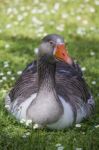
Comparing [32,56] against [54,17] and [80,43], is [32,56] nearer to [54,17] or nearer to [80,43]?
[80,43]

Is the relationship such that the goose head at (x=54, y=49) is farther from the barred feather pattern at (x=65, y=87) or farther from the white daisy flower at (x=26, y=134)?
the white daisy flower at (x=26, y=134)

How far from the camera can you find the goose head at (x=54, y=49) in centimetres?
669

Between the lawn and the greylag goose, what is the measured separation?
15 cm

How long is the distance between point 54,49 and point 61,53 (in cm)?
14

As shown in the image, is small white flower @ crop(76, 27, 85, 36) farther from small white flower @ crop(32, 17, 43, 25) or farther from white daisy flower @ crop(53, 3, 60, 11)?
white daisy flower @ crop(53, 3, 60, 11)

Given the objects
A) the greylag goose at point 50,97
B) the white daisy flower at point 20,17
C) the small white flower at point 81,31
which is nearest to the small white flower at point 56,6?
the white daisy flower at point 20,17

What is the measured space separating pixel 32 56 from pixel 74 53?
0.93m

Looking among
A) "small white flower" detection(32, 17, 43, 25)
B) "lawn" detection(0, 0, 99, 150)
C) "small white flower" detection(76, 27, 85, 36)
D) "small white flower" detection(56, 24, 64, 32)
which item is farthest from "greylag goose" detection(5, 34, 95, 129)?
"small white flower" detection(32, 17, 43, 25)

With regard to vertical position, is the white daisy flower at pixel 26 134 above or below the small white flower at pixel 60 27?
below

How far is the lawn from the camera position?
21.7ft

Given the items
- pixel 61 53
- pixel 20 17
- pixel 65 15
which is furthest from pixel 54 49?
pixel 65 15

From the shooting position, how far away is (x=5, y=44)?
11742 mm

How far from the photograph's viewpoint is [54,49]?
678 cm

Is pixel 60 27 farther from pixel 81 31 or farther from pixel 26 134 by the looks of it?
pixel 26 134
